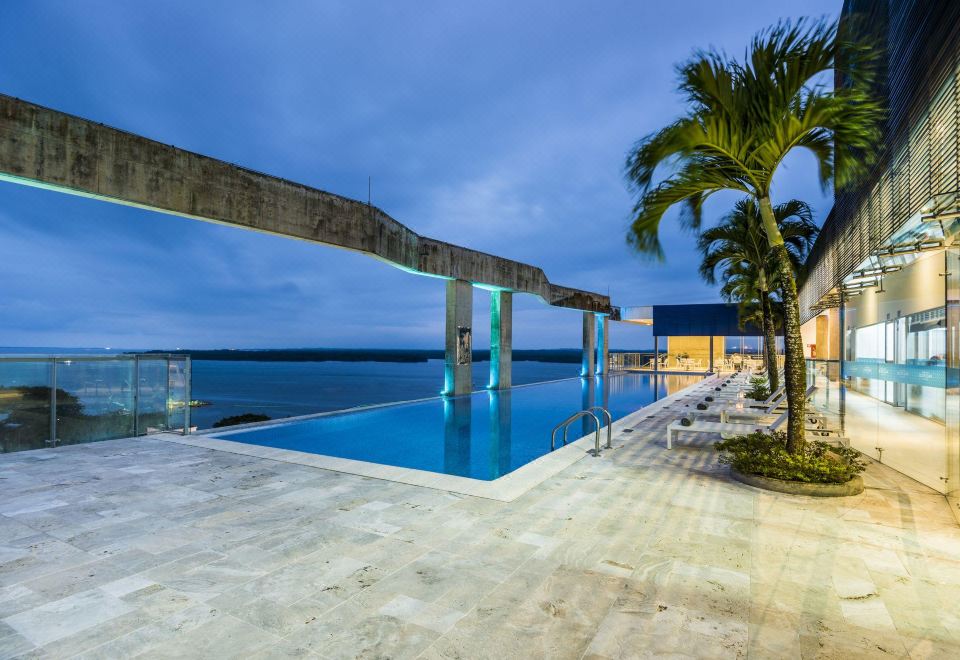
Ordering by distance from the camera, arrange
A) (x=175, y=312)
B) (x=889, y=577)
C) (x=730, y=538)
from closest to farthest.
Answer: (x=889, y=577)
(x=730, y=538)
(x=175, y=312)

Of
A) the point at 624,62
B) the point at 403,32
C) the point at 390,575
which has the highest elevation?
the point at 403,32

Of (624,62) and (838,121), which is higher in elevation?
(624,62)

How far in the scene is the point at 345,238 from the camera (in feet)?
36.1

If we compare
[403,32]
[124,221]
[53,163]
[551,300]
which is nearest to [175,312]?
[124,221]

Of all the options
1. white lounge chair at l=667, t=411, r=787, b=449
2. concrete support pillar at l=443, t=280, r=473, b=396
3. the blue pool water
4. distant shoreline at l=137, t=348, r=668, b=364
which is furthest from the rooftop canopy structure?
distant shoreline at l=137, t=348, r=668, b=364

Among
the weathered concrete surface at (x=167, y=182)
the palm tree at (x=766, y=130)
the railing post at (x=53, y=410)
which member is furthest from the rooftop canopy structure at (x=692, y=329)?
the railing post at (x=53, y=410)

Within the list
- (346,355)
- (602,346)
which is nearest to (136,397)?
(602,346)

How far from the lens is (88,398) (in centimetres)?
779

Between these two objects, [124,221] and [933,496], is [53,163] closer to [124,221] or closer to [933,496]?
[933,496]

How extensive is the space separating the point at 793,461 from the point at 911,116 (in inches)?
162

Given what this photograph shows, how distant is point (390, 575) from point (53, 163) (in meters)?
8.07

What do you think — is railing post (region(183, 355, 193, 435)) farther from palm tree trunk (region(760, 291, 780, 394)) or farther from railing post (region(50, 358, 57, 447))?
palm tree trunk (region(760, 291, 780, 394))

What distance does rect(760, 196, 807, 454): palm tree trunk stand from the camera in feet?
18.0

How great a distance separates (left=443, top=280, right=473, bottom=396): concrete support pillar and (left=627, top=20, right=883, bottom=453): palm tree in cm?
1140
